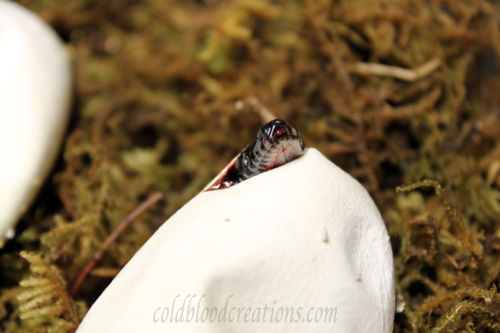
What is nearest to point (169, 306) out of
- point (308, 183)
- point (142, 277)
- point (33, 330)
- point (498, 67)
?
point (142, 277)

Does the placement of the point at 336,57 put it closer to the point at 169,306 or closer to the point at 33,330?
the point at 169,306

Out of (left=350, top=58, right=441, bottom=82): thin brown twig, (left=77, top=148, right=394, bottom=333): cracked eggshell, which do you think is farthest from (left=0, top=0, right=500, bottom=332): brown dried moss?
(left=77, top=148, right=394, bottom=333): cracked eggshell

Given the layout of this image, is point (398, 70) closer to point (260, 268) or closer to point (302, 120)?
point (302, 120)

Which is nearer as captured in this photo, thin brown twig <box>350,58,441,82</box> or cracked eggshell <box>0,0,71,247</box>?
cracked eggshell <box>0,0,71,247</box>

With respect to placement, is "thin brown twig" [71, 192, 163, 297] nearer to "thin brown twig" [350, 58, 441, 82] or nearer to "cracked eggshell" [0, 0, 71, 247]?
"cracked eggshell" [0, 0, 71, 247]


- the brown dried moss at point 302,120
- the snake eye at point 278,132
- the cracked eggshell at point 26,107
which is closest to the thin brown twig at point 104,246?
the brown dried moss at point 302,120
